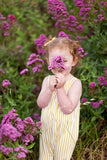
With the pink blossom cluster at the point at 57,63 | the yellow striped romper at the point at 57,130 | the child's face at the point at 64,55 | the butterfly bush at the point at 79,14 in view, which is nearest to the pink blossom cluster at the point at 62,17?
the butterfly bush at the point at 79,14

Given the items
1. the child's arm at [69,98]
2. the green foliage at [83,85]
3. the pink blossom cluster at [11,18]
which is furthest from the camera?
the pink blossom cluster at [11,18]

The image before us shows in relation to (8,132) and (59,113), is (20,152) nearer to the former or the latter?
(8,132)

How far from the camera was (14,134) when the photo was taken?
1559 millimetres

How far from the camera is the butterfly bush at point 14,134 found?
61.1 inches

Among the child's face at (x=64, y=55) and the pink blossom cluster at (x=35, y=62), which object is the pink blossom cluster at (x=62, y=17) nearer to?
the pink blossom cluster at (x=35, y=62)

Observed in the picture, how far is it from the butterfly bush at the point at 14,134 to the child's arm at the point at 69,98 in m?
0.31

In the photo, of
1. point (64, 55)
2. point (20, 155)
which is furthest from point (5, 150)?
point (64, 55)

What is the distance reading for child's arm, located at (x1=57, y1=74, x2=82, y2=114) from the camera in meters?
1.79

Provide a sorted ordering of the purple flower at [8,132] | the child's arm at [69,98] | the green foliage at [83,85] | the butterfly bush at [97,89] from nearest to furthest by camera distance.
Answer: the purple flower at [8,132]
the child's arm at [69,98]
the butterfly bush at [97,89]
the green foliage at [83,85]

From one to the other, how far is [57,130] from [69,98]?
333mm

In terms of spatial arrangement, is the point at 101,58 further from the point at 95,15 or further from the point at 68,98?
the point at 68,98

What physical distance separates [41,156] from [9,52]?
2.28 metres

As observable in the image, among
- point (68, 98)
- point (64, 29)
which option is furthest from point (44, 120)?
point (64, 29)

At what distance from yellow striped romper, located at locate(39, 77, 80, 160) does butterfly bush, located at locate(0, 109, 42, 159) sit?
11cm
